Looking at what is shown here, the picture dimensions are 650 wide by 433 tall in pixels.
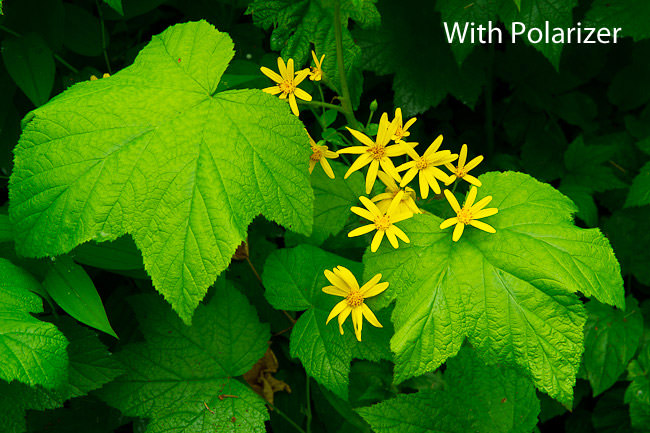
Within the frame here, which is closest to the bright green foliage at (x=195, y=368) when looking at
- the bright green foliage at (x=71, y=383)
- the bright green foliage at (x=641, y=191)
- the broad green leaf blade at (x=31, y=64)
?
the bright green foliage at (x=71, y=383)

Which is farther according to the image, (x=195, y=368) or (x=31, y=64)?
(x=31, y=64)

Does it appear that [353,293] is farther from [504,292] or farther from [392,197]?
Answer: [504,292]

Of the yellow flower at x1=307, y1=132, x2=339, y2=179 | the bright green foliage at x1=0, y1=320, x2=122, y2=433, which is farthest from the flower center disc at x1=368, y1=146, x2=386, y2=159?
A: the bright green foliage at x1=0, y1=320, x2=122, y2=433

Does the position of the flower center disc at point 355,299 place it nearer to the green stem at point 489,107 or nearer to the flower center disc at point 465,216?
the flower center disc at point 465,216

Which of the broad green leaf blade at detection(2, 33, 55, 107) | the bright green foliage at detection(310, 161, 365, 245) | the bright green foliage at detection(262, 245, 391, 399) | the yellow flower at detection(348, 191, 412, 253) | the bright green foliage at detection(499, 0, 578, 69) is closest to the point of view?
the yellow flower at detection(348, 191, 412, 253)

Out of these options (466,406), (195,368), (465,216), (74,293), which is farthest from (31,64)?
(466,406)

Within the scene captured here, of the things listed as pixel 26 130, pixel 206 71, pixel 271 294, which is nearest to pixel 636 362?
pixel 271 294

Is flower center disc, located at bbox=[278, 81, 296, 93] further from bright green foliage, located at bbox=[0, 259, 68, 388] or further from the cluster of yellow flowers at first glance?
bright green foliage, located at bbox=[0, 259, 68, 388]
